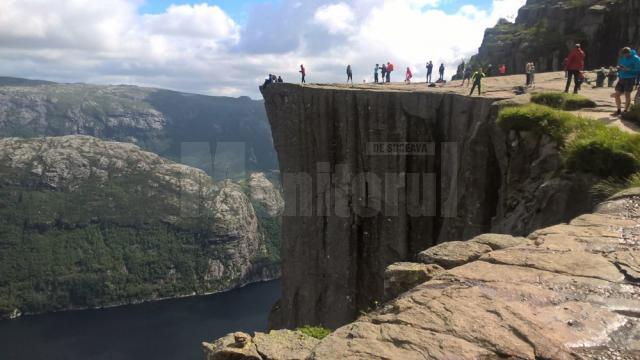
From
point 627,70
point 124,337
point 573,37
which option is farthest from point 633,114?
point 124,337

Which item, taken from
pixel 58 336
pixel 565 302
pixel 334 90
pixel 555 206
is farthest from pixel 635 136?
pixel 58 336

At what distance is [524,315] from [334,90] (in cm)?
2660

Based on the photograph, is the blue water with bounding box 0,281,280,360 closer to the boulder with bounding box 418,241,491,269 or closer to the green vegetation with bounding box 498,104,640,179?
the green vegetation with bounding box 498,104,640,179

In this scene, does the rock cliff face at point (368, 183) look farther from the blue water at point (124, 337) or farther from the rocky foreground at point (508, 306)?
the blue water at point (124, 337)

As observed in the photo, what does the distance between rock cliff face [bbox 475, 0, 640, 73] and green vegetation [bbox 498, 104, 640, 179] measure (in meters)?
37.2

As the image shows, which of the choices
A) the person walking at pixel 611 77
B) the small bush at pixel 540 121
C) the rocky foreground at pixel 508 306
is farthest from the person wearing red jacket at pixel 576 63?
the rocky foreground at pixel 508 306

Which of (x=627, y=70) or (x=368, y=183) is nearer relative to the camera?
(x=627, y=70)

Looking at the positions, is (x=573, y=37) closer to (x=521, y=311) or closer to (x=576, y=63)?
(x=576, y=63)

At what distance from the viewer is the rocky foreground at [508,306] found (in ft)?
23.5

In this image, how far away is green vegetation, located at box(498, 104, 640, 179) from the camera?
1475 centimetres

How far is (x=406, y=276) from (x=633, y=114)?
586 inches

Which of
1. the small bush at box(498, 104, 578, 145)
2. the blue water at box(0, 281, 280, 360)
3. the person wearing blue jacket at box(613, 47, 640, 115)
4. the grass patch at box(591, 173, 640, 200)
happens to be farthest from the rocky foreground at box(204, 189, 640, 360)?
the blue water at box(0, 281, 280, 360)

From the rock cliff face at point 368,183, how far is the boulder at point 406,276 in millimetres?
11292

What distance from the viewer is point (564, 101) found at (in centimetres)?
2344
